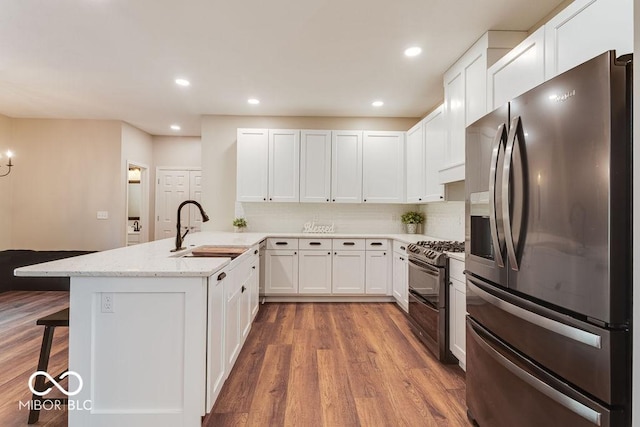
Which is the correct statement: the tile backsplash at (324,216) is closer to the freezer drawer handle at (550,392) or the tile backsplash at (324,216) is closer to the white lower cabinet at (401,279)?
the white lower cabinet at (401,279)

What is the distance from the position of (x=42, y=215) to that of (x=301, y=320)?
475 centimetres

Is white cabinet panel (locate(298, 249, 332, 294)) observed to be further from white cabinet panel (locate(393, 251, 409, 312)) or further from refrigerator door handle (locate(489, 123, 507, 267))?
refrigerator door handle (locate(489, 123, 507, 267))

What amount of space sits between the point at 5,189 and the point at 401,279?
6.22 m

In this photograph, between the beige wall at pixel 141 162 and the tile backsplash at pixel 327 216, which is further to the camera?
the beige wall at pixel 141 162

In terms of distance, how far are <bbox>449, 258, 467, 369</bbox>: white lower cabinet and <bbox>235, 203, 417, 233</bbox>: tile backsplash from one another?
2253mm

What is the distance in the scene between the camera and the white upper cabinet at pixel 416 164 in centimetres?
379

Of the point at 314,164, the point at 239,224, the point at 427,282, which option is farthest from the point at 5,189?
the point at 427,282

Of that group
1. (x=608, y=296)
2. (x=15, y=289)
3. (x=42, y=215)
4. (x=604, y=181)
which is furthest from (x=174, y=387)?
(x=42, y=215)

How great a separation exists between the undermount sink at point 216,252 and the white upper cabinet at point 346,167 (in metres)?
1.95

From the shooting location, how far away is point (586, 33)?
1.37m

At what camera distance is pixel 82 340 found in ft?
5.14

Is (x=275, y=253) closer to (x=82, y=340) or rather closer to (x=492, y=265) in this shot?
(x=82, y=340)

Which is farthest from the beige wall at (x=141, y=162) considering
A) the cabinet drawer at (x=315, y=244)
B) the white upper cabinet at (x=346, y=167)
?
the white upper cabinet at (x=346, y=167)

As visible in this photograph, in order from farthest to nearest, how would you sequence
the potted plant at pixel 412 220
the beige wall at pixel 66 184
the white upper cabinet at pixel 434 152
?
1. the beige wall at pixel 66 184
2. the potted plant at pixel 412 220
3. the white upper cabinet at pixel 434 152
